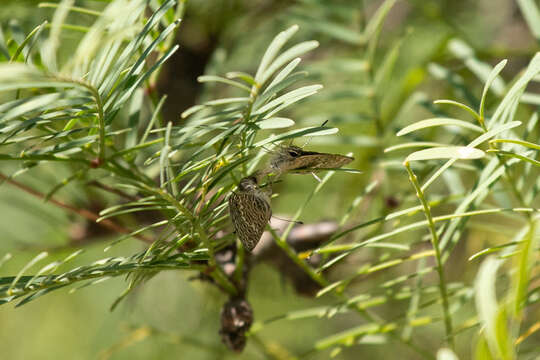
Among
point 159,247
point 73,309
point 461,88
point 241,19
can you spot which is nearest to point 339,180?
point 241,19

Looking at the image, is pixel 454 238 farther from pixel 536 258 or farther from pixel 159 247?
pixel 159 247

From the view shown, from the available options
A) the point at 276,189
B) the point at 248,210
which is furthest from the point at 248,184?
the point at 276,189

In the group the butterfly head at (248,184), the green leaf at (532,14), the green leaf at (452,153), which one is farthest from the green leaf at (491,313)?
the green leaf at (532,14)

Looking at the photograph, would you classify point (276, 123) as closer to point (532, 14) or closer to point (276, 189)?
point (532, 14)

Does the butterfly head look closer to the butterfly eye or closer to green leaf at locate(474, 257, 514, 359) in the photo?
the butterfly eye

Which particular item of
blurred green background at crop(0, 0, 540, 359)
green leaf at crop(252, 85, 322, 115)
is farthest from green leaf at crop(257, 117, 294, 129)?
blurred green background at crop(0, 0, 540, 359)

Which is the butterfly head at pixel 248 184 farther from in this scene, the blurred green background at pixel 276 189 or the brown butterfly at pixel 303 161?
the blurred green background at pixel 276 189
